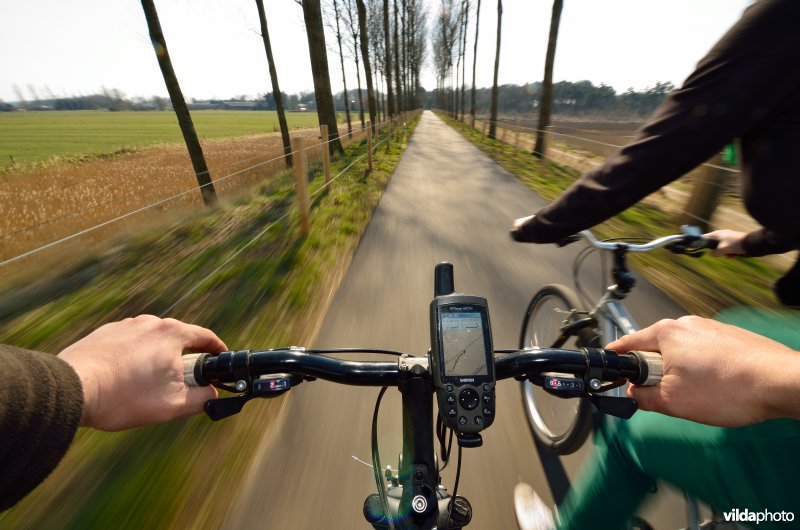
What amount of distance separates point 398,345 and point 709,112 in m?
2.72

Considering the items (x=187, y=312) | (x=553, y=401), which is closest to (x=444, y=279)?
(x=553, y=401)

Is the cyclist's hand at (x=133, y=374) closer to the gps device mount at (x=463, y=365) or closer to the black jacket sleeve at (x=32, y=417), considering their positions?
Result: the black jacket sleeve at (x=32, y=417)

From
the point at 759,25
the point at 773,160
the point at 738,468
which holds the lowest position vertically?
the point at 738,468

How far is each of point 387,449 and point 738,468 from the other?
6.01 ft

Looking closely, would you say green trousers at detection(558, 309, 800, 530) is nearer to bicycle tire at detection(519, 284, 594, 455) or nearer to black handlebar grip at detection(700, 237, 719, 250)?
black handlebar grip at detection(700, 237, 719, 250)

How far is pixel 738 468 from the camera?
973mm

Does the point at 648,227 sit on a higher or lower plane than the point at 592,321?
lower

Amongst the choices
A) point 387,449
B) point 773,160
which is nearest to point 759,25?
point 773,160

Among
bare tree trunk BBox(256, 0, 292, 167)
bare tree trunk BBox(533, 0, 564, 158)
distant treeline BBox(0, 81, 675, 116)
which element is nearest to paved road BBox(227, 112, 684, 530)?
bare tree trunk BBox(533, 0, 564, 158)

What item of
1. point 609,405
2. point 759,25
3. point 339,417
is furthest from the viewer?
point 339,417

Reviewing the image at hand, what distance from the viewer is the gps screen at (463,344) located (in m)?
0.85

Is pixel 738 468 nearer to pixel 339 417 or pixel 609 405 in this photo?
pixel 609 405

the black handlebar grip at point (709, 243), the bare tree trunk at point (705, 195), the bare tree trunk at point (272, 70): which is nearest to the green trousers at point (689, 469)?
the black handlebar grip at point (709, 243)

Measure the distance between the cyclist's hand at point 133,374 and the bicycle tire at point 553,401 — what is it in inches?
66.7
